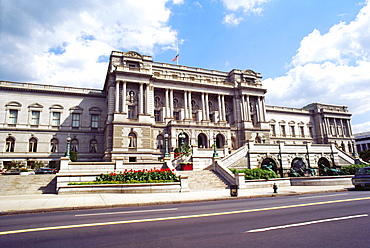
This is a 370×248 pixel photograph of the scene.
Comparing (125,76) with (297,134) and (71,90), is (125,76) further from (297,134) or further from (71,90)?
(297,134)

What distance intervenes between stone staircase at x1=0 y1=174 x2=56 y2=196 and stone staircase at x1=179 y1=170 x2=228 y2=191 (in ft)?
41.4

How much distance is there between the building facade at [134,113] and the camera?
4134 cm

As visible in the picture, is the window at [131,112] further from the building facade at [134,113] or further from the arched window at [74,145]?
the arched window at [74,145]

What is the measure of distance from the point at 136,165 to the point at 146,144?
43.7 ft

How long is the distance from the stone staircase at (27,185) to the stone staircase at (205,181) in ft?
→ 41.4

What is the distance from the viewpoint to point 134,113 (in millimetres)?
43406

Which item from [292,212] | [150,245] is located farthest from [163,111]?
[150,245]

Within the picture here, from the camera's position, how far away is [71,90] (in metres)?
47.1

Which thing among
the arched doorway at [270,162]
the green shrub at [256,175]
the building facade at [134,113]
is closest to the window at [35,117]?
the building facade at [134,113]

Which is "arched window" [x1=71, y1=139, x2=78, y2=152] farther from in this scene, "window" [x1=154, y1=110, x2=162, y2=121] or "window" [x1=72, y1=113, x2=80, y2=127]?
"window" [x1=154, y1=110, x2=162, y2=121]

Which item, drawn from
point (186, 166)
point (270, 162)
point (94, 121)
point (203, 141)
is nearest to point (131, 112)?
point (94, 121)

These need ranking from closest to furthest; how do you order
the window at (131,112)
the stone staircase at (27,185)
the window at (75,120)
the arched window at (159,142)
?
the stone staircase at (27,185) → the window at (131,112) → the arched window at (159,142) → the window at (75,120)

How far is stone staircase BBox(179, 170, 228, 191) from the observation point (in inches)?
887

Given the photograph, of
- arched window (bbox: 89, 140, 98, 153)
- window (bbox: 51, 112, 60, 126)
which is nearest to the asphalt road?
arched window (bbox: 89, 140, 98, 153)
